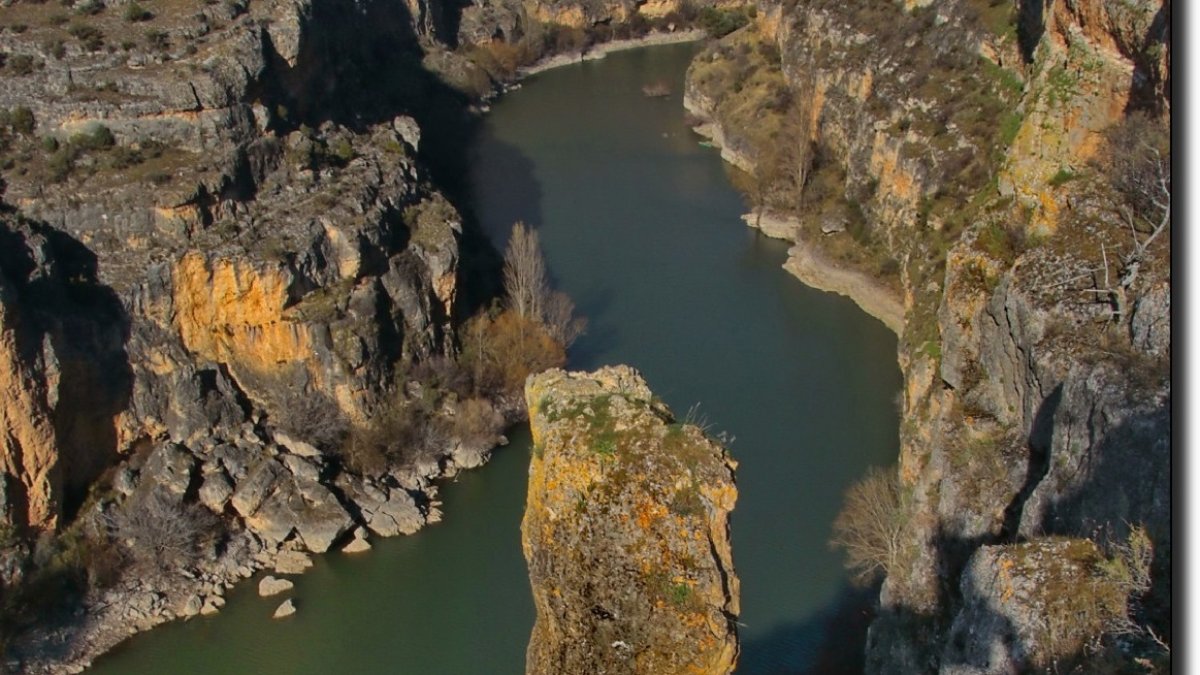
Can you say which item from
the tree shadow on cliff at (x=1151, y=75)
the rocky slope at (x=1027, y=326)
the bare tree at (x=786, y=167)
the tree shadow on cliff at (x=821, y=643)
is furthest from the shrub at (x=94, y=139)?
the tree shadow on cliff at (x=1151, y=75)

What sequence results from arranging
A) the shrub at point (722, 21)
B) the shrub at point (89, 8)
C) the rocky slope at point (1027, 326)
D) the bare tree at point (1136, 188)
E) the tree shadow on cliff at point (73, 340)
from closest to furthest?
the rocky slope at point (1027, 326) < the bare tree at point (1136, 188) < the tree shadow on cliff at point (73, 340) < the shrub at point (89, 8) < the shrub at point (722, 21)

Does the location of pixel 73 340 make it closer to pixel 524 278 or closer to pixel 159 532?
pixel 159 532

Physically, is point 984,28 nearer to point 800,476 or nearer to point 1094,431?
point 800,476

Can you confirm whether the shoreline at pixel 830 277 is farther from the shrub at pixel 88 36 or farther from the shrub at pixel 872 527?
the shrub at pixel 88 36

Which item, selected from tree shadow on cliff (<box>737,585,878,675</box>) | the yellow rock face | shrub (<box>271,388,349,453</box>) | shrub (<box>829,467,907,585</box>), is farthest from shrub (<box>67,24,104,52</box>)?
tree shadow on cliff (<box>737,585,878,675</box>)

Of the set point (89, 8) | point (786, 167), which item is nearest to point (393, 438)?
point (89, 8)

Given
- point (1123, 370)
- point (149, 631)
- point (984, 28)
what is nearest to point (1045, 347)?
point (1123, 370)
